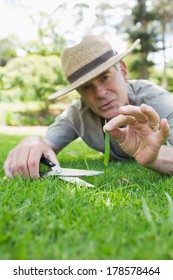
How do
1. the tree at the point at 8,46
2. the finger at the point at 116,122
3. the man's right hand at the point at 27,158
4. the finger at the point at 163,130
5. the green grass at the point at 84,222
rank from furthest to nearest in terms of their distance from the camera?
the tree at the point at 8,46 < the man's right hand at the point at 27,158 < the finger at the point at 116,122 < the finger at the point at 163,130 < the green grass at the point at 84,222

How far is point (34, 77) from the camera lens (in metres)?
15.9

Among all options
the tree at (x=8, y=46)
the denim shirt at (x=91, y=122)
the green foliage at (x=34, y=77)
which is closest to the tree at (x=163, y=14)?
the green foliage at (x=34, y=77)

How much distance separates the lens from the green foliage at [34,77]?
15.9 m

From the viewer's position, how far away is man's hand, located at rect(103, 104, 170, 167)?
184 centimetres

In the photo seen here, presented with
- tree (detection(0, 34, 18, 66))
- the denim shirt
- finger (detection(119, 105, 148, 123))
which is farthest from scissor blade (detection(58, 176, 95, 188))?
tree (detection(0, 34, 18, 66))

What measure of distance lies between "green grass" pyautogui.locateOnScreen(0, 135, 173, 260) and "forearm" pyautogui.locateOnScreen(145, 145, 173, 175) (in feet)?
0.46

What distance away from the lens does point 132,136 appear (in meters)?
2.05

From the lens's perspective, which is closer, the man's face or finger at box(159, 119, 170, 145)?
finger at box(159, 119, 170, 145)

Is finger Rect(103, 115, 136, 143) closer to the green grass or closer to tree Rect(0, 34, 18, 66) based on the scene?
the green grass

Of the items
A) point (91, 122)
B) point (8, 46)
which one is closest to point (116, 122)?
point (91, 122)

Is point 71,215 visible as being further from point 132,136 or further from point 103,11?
point 103,11

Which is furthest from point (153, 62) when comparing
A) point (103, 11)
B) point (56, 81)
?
point (56, 81)

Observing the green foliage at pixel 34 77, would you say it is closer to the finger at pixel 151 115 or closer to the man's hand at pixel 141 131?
the man's hand at pixel 141 131

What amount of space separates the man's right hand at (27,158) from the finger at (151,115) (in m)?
0.75
